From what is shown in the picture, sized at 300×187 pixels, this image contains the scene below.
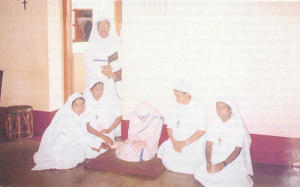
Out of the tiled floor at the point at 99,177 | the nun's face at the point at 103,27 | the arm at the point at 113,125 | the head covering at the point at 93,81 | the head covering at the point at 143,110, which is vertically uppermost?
the nun's face at the point at 103,27

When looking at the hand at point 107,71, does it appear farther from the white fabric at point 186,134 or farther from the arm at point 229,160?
the arm at point 229,160

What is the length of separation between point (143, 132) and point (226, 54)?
70.5 inches

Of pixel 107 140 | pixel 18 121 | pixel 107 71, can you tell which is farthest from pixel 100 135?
pixel 18 121

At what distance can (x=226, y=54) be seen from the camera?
4.64 meters

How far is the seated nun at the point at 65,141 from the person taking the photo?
4250 millimetres

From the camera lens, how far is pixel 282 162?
179 inches

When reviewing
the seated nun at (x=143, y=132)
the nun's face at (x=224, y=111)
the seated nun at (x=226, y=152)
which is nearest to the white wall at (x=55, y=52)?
the seated nun at (x=143, y=132)

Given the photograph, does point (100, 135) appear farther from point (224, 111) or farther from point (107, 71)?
point (224, 111)

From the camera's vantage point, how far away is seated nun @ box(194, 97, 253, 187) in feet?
12.2

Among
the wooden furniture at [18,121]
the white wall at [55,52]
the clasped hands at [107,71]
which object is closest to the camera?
the clasped hands at [107,71]

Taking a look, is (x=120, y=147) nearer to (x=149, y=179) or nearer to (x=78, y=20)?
(x=149, y=179)

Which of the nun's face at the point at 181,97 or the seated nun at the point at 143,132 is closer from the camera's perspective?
the nun's face at the point at 181,97

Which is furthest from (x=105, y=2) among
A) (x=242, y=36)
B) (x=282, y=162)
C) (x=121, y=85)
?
(x=282, y=162)

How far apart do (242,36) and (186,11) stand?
3.20 feet
